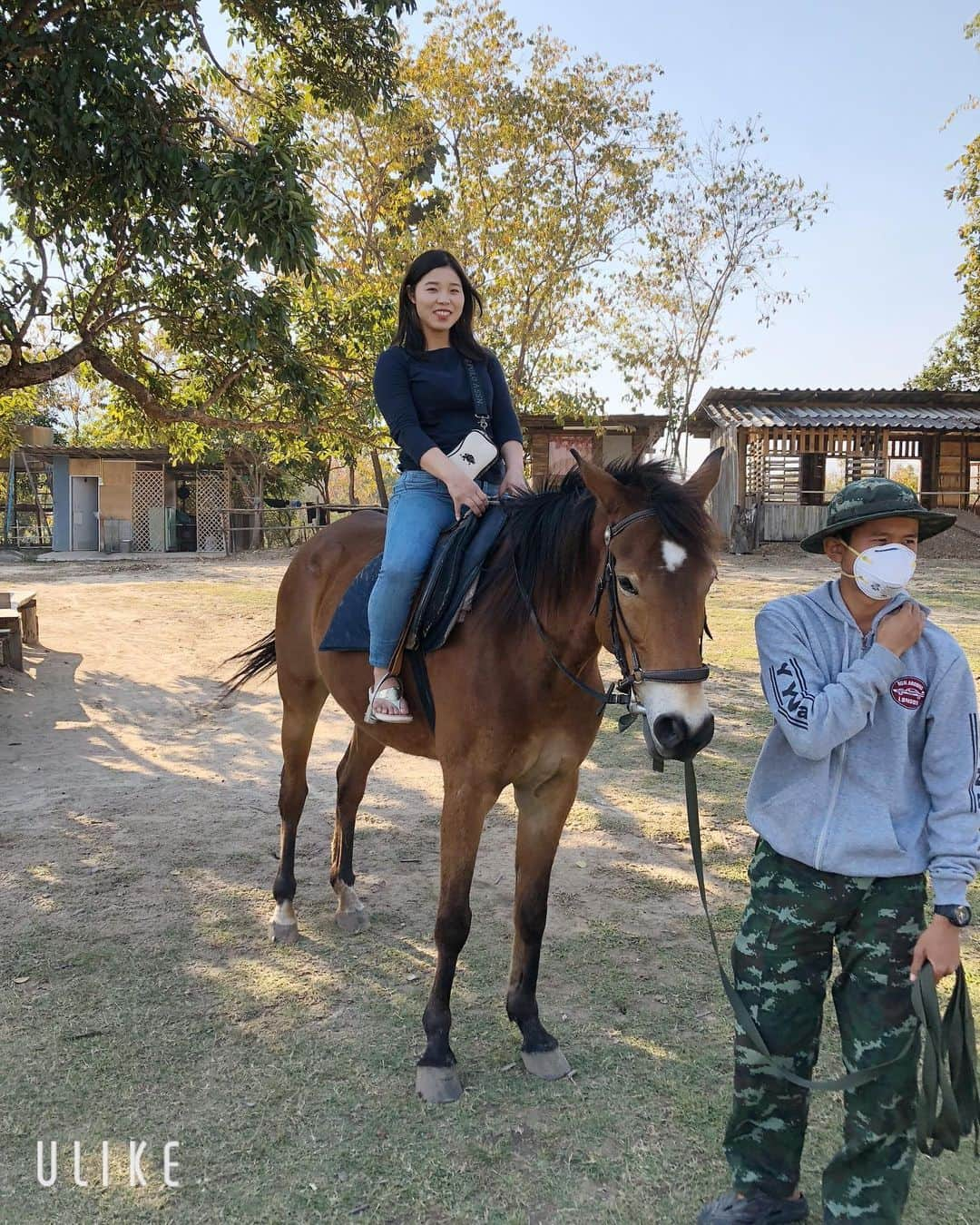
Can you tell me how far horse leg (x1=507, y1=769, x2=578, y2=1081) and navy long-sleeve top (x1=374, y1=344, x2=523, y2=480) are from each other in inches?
52.2

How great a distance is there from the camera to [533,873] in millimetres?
3064

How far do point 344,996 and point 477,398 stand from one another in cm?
249

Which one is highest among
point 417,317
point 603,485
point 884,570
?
point 417,317

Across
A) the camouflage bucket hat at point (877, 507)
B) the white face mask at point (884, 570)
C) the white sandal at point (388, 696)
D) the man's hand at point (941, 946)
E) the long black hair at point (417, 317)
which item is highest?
the long black hair at point (417, 317)

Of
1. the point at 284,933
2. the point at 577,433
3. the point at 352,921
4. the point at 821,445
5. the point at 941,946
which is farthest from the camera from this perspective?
the point at 577,433

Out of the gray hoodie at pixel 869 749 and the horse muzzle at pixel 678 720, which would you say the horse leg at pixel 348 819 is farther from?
the gray hoodie at pixel 869 749

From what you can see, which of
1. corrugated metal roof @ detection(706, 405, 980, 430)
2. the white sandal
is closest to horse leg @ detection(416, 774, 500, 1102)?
the white sandal

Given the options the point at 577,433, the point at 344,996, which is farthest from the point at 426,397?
the point at 577,433

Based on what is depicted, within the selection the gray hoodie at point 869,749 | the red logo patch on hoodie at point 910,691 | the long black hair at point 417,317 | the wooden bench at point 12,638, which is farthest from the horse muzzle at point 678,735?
the wooden bench at point 12,638

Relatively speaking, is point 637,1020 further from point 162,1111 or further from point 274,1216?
point 162,1111

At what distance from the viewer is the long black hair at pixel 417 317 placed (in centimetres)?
330

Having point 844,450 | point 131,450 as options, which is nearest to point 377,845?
point 844,450

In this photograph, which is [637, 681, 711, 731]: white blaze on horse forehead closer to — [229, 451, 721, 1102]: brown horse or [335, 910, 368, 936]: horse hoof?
[229, 451, 721, 1102]: brown horse

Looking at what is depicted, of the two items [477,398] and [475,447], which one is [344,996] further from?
[477,398]
